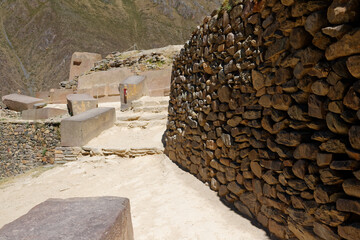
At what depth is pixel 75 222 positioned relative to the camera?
1.75 meters

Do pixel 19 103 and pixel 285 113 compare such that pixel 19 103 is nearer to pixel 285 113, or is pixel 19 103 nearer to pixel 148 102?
pixel 148 102

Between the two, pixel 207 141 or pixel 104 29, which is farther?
pixel 104 29

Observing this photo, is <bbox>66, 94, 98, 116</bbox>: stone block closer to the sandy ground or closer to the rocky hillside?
the sandy ground

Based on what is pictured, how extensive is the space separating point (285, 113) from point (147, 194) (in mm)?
2437

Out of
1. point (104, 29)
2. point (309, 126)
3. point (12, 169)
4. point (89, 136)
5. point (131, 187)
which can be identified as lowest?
point (12, 169)

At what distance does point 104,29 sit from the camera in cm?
3256

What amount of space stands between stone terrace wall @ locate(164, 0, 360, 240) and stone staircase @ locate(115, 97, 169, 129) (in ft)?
12.4

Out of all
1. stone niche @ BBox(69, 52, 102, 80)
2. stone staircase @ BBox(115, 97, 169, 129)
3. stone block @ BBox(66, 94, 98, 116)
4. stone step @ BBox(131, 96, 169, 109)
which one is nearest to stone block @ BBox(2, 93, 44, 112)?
stone block @ BBox(66, 94, 98, 116)

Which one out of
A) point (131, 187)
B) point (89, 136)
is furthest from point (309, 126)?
point (89, 136)

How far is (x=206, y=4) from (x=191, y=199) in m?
45.1

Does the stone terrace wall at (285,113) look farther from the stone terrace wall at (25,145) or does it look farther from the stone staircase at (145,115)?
the stone terrace wall at (25,145)

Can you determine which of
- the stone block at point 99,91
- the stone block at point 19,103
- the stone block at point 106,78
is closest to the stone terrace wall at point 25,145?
the stone block at point 19,103

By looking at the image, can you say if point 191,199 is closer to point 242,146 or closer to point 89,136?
point 242,146

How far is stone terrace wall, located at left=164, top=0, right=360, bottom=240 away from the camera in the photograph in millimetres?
1517
